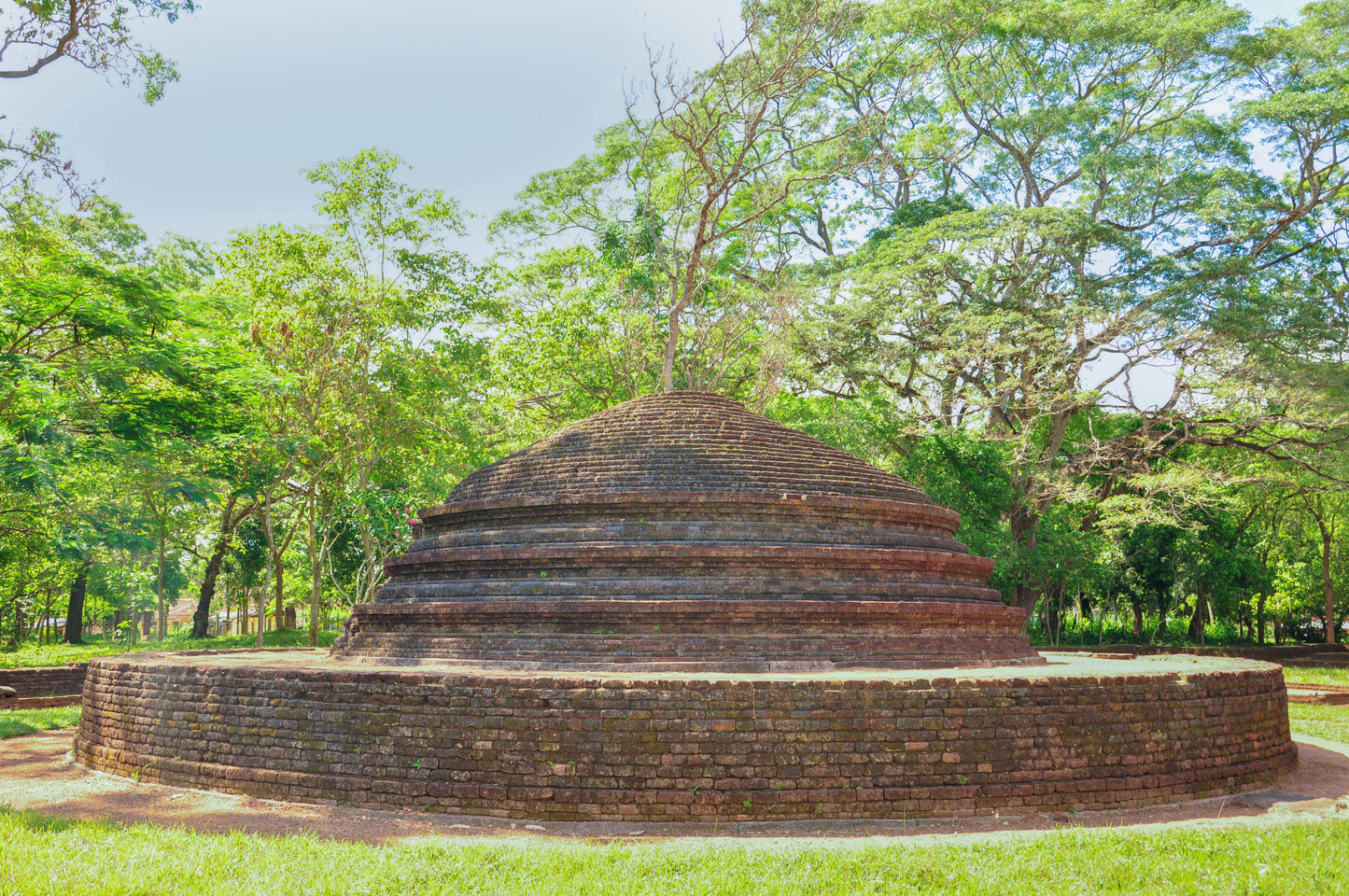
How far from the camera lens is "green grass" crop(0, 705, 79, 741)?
11922 mm

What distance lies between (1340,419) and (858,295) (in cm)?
1078

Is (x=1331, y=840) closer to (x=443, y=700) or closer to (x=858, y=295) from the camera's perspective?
(x=443, y=700)

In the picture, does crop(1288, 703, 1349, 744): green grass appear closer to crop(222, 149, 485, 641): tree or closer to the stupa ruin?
the stupa ruin

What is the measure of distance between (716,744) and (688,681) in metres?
0.50

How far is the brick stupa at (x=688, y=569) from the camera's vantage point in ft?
29.8

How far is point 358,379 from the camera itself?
2186 centimetres

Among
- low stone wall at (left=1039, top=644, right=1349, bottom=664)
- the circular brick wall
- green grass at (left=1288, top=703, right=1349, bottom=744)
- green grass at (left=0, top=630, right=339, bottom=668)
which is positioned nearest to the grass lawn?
A: the circular brick wall

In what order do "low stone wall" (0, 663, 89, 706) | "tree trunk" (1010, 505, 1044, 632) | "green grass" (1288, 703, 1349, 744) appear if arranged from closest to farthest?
"green grass" (1288, 703, 1349, 744), "low stone wall" (0, 663, 89, 706), "tree trunk" (1010, 505, 1044, 632)

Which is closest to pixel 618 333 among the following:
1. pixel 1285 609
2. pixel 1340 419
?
pixel 1340 419

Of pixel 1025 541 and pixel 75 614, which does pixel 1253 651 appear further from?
pixel 75 614

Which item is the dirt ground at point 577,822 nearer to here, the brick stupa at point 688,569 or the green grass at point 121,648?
the brick stupa at point 688,569

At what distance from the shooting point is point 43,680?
16.5 meters

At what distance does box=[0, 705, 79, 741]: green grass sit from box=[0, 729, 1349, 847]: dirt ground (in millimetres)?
4712

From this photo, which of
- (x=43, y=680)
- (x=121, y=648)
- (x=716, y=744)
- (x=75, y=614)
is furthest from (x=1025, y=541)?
(x=75, y=614)
